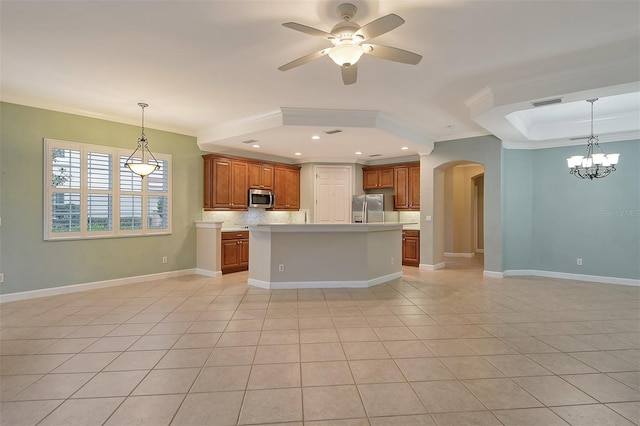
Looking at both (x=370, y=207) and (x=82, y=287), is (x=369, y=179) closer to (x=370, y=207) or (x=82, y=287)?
(x=370, y=207)

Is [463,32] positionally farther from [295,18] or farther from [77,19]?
[77,19]

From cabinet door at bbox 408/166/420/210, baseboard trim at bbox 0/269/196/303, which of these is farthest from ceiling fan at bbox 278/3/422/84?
cabinet door at bbox 408/166/420/210

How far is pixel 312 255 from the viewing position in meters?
5.31

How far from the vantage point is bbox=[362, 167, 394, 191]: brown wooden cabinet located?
327 inches

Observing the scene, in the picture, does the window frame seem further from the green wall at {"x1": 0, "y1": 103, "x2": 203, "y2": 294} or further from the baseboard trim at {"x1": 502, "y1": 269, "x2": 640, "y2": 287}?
the baseboard trim at {"x1": 502, "y1": 269, "x2": 640, "y2": 287}

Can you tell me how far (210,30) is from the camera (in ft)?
9.40

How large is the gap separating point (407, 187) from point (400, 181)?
255 millimetres

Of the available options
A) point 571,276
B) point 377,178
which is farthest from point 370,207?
point 571,276

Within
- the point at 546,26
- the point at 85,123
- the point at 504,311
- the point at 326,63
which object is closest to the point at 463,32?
the point at 546,26

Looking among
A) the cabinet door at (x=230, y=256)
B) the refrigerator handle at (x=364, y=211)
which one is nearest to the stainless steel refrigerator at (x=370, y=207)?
the refrigerator handle at (x=364, y=211)

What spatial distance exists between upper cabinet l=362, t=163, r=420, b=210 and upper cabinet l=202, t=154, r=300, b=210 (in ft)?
6.65

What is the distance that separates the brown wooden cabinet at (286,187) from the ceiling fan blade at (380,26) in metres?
5.78

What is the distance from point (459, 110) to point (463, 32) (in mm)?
2316

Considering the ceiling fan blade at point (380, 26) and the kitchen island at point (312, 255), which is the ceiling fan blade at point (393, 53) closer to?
the ceiling fan blade at point (380, 26)
